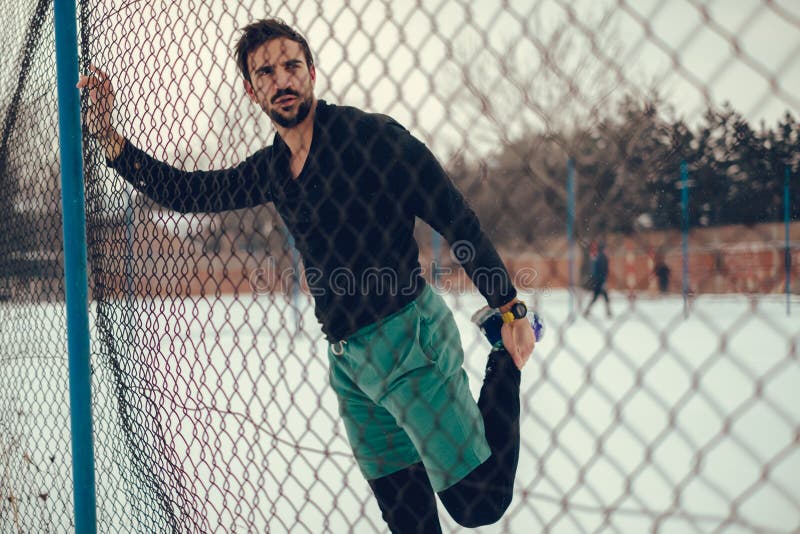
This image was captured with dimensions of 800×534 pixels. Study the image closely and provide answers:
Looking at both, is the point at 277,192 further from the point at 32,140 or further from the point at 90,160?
the point at 32,140

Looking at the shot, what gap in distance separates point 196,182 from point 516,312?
1006mm

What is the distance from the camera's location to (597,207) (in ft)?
3.56

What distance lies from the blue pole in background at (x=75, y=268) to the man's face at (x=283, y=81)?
2.24ft

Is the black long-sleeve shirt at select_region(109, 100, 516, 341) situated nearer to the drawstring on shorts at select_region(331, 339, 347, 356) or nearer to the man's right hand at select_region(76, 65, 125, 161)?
the drawstring on shorts at select_region(331, 339, 347, 356)

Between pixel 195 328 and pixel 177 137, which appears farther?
pixel 195 328

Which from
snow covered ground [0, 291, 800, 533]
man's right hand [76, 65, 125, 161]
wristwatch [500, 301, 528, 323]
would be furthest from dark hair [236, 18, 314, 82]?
wristwatch [500, 301, 528, 323]

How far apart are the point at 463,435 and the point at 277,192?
0.77 m

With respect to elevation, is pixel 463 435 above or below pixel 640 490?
above

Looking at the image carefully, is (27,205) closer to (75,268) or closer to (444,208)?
(75,268)

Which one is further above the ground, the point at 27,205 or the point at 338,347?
the point at 27,205

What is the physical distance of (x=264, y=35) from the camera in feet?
4.54

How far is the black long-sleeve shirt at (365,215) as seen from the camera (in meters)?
1.27

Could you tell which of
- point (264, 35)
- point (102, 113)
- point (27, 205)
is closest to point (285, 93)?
point (264, 35)

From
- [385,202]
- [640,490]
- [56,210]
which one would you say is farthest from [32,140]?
[640,490]
